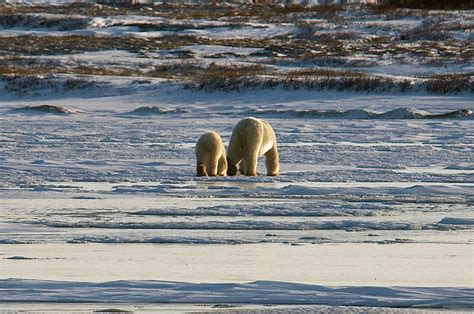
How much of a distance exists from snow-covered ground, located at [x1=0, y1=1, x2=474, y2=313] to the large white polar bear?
32cm

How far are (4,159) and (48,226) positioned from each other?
18.7ft

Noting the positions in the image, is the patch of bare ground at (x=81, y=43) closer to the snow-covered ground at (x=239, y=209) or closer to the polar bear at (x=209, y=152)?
the snow-covered ground at (x=239, y=209)

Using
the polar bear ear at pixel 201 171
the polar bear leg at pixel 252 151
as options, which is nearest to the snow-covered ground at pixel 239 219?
the polar bear ear at pixel 201 171

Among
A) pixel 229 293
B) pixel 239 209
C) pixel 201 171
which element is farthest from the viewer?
pixel 201 171

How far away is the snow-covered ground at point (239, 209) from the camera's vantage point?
5.71 m

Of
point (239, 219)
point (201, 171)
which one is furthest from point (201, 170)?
point (239, 219)

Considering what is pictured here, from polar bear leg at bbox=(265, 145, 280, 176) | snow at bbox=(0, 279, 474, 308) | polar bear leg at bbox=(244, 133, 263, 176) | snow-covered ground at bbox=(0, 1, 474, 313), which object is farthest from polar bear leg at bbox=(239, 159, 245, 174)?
snow at bbox=(0, 279, 474, 308)

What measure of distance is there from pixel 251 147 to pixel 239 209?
3511 millimetres

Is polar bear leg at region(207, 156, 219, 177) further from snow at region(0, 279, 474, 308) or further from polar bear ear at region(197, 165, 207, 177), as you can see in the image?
snow at region(0, 279, 474, 308)

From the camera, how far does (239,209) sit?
9406mm

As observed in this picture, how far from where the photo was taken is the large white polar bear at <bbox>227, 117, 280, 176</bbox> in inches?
507

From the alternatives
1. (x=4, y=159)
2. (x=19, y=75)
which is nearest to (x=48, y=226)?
(x=4, y=159)

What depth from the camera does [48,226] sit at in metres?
8.34

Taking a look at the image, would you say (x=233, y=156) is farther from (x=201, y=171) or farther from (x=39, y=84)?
(x=39, y=84)
